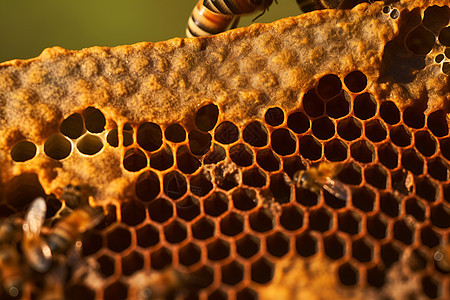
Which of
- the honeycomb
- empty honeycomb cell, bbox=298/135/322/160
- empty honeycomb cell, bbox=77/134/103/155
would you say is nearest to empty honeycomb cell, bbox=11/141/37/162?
the honeycomb

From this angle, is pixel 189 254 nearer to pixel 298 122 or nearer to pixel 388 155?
pixel 298 122

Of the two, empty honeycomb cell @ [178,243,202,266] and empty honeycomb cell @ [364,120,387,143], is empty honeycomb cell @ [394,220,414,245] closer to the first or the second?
empty honeycomb cell @ [364,120,387,143]

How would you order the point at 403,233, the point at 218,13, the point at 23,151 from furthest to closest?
the point at 218,13 → the point at 23,151 → the point at 403,233

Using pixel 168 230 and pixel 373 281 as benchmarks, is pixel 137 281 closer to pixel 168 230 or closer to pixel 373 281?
pixel 168 230

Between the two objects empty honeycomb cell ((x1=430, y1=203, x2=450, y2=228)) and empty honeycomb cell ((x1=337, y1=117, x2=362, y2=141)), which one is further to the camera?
empty honeycomb cell ((x1=337, y1=117, x2=362, y2=141))

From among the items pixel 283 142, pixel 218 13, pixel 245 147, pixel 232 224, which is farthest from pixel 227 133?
pixel 218 13

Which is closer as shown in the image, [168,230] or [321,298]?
[321,298]

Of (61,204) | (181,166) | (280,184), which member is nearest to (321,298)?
(280,184)
